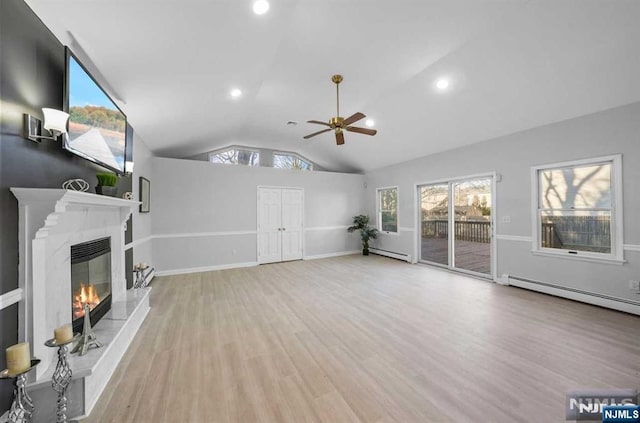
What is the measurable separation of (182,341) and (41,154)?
2065mm

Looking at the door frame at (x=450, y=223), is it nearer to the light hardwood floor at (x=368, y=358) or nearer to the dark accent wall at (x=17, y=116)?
the light hardwood floor at (x=368, y=358)

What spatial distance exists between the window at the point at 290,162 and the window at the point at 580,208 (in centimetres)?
547

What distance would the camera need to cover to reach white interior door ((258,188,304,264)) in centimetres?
641

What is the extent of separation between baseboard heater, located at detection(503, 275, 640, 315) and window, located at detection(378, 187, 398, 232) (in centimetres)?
308

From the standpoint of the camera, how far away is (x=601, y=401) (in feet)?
5.64

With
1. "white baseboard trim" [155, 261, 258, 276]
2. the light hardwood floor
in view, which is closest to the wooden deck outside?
the light hardwood floor

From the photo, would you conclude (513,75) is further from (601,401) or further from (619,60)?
(601,401)

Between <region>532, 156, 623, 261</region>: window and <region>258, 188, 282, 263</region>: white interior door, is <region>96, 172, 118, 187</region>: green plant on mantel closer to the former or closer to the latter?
<region>258, 188, 282, 263</region>: white interior door

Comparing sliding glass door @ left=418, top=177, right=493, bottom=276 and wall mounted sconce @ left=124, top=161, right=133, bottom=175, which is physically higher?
wall mounted sconce @ left=124, top=161, right=133, bottom=175

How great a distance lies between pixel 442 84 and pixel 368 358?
3885 millimetres

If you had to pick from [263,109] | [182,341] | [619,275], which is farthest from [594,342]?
[263,109]

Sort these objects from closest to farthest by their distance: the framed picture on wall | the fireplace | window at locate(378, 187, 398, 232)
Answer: the fireplace → the framed picture on wall → window at locate(378, 187, 398, 232)

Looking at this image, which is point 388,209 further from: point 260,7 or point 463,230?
point 260,7

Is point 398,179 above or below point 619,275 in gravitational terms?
above
